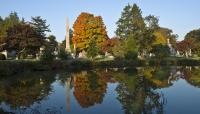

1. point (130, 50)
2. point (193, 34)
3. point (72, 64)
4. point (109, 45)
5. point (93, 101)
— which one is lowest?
point (93, 101)

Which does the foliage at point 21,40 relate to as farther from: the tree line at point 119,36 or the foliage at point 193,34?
the foliage at point 193,34

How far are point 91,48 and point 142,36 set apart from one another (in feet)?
52.8

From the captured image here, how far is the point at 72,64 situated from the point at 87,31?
29.8 metres

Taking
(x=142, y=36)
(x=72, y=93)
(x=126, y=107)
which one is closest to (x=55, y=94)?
(x=72, y=93)

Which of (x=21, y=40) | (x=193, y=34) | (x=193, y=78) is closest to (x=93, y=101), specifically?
(x=193, y=78)

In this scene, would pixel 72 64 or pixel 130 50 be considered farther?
pixel 130 50

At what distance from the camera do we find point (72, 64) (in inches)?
2211

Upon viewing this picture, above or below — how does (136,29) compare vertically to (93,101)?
above

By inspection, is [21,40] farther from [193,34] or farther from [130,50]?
[193,34]

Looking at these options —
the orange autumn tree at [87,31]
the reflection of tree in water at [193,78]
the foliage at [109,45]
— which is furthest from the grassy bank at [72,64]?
the orange autumn tree at [87,31]

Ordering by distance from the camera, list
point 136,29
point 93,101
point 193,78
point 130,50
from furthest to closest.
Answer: point 136,29, point 130,50, point 193,78, point 93,101

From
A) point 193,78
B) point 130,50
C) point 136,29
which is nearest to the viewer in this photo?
point 193,78

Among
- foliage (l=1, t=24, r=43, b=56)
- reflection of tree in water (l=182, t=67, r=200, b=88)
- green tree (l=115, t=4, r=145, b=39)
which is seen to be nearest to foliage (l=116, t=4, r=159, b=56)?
green tree (l=115, t=4, r=145, b=39)

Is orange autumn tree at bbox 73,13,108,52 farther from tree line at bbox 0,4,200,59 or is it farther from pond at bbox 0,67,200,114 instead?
pond at bbox 0,67,200,114
